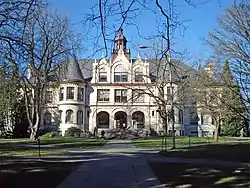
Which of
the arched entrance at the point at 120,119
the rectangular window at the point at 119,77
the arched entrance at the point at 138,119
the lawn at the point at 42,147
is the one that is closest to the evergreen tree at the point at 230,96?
the lawn at the point at 42,147

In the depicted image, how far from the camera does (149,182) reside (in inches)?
486

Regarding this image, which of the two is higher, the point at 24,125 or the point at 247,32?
the point at 247,32

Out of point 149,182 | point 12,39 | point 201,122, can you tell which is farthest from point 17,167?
point 201,122

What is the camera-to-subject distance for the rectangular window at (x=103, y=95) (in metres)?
64.5

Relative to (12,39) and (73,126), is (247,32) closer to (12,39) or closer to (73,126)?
(12,39)

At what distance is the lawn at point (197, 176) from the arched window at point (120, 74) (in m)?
48.1

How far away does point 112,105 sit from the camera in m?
63.7

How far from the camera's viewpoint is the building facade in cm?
6156

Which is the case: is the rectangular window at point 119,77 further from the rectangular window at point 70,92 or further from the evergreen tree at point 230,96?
the evergreen tree at point 230,96

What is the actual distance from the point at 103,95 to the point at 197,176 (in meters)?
51.5

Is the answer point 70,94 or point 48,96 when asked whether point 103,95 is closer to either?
point 70,94

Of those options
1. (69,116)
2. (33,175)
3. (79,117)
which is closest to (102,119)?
(79,117)

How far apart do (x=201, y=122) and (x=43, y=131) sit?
1016 inches

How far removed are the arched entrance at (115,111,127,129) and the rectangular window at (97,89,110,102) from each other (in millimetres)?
3074
